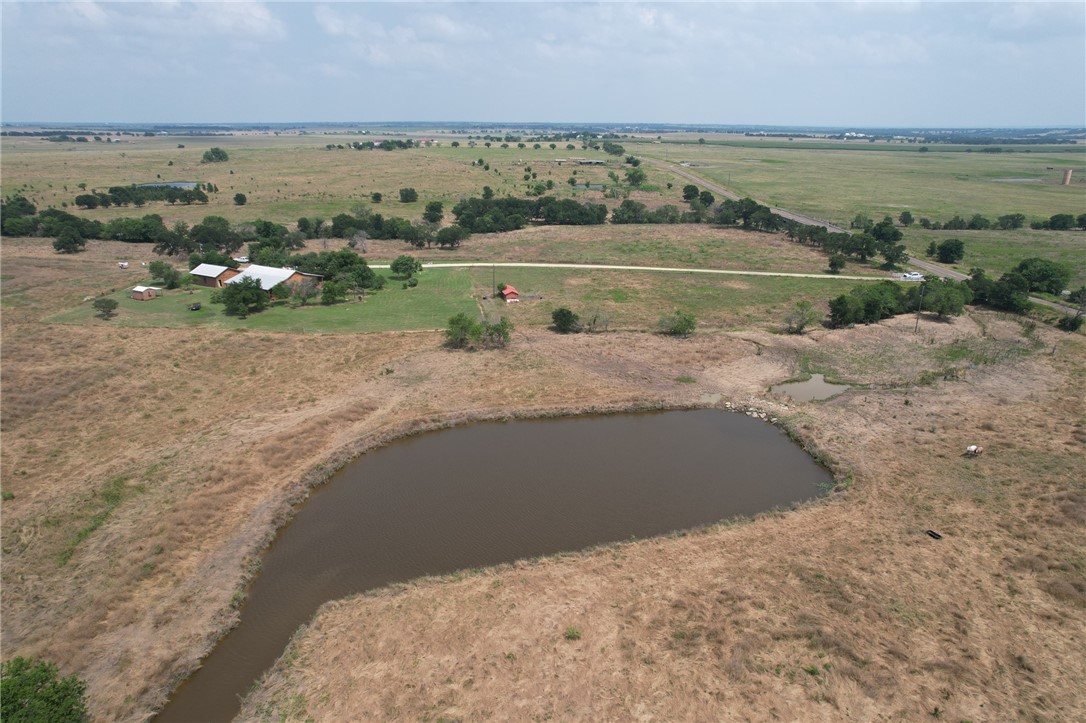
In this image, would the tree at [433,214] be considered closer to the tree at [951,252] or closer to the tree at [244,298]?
the tree at [244,298]

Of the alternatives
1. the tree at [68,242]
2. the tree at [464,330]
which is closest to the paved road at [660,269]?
the tree at [464,330]

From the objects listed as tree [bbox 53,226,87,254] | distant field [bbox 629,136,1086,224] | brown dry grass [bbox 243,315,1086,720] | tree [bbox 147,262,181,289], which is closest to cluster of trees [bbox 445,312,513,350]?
brown dry grass [bbox 243,315,1086,720]

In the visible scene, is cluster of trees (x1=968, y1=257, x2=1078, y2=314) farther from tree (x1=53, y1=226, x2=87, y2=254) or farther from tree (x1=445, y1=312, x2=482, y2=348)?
tree (x1=53, y1=226, x2=87, y2=254)

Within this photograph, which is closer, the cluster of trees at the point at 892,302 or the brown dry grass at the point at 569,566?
the brown dry grass at the point at 569,566

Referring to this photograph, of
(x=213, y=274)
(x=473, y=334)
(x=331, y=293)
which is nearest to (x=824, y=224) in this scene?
(x=473, y=334)

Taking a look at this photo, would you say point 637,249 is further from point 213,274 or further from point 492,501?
point 492,501

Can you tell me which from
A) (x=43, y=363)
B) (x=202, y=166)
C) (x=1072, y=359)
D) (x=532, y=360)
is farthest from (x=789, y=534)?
(x=202, y=166)
